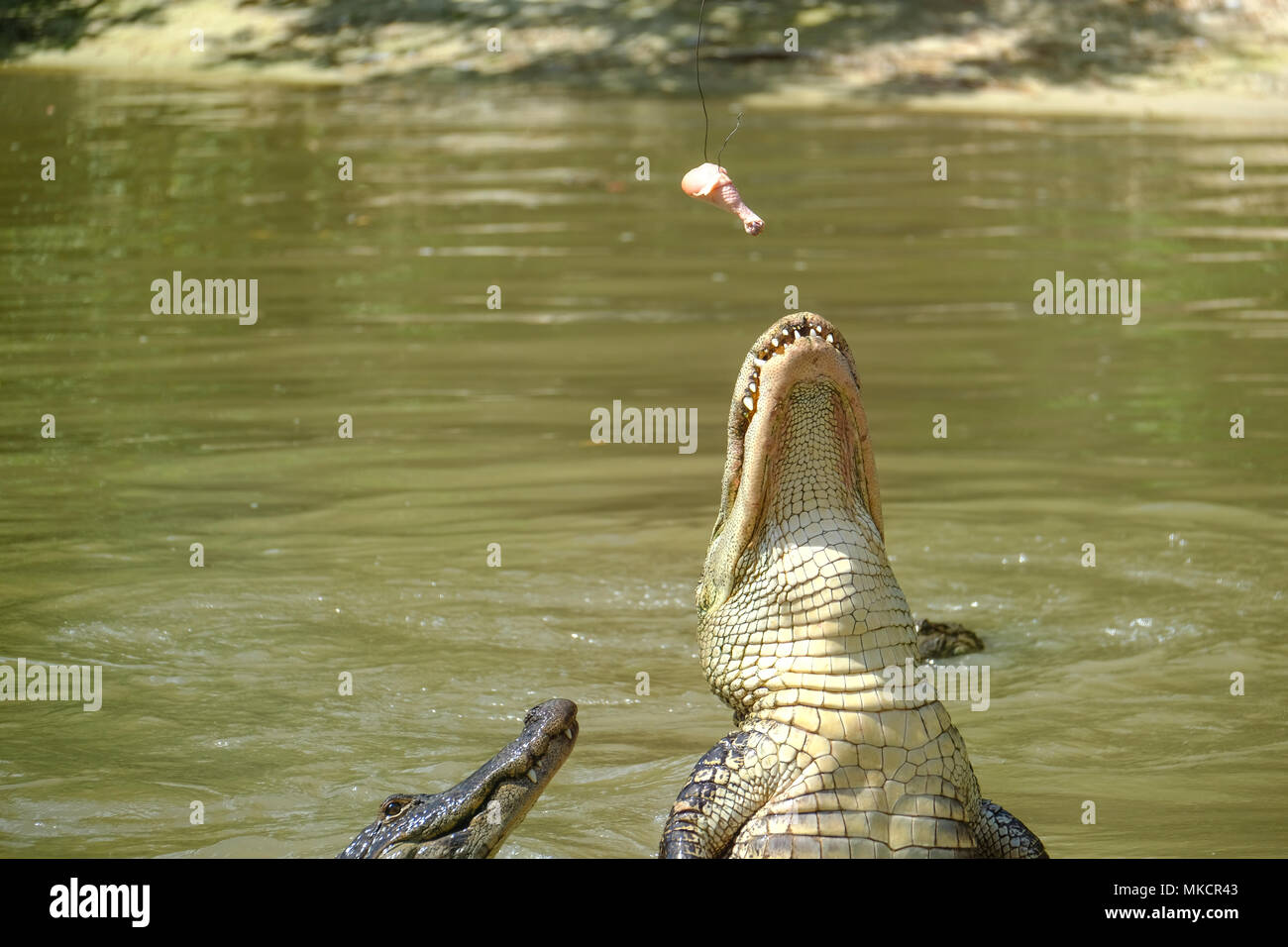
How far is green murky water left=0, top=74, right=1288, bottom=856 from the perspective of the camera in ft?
18.9

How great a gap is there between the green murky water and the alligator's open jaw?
5.08 ft

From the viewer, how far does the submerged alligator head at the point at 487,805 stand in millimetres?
3936

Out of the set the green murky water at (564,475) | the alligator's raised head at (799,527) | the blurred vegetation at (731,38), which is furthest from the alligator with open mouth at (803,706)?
the blurred vegetation at (731,38)

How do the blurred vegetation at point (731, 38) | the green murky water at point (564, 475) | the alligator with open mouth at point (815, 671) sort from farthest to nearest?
the blurred vegetation at point (731, 38)
the green murky water at point (564, 475)
the alligator with open mouth at point (815, 671)

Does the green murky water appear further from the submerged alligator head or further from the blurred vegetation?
the blurred vegetation

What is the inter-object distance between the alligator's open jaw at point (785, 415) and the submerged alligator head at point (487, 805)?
58 cm

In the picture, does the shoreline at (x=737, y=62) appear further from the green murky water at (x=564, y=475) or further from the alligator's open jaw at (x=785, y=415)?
the alligator's open jaw at (x=785, y=415)

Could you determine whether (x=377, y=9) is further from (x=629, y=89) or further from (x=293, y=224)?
(x=293, y=224)

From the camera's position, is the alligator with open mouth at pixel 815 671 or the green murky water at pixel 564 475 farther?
the green murky water at pixel 564 475

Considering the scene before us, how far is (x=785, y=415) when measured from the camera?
156 inches

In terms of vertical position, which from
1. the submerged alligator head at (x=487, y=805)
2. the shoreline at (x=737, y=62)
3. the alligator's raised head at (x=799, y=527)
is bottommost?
the submerged alligator head at (x=487, y=805)

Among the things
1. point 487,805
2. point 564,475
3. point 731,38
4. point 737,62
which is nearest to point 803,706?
point 487,805

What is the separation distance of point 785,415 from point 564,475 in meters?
5.22

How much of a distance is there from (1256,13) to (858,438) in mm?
21812
